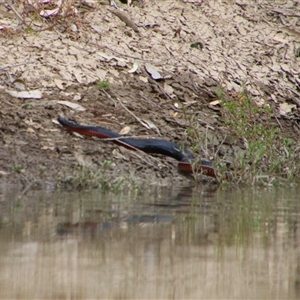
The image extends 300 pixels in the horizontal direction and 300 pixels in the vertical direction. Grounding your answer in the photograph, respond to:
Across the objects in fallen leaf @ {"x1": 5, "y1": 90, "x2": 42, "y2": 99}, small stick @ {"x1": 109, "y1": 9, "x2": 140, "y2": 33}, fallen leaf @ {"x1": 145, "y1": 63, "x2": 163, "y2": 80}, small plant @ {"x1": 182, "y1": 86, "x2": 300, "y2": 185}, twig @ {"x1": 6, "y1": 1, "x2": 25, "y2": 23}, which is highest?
twig @ {"x1": 6, "y1": 1, "x2": 25, "y2": 23}

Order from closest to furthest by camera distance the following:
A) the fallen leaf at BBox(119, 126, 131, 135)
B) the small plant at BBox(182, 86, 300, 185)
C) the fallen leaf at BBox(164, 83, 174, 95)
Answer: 1. the small plant at BBox(182, 86, 300, 185)
2. the fallen leaf at BBox(119, 126, 131, 135)
3. the fallen leaf at BBox(164, 83, 174, 95)

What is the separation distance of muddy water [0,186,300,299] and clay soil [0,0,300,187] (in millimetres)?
1009

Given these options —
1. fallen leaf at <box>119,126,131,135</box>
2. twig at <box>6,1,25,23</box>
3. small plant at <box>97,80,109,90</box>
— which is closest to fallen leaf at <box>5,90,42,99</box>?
small plant at <box>97,80,109,90</box>

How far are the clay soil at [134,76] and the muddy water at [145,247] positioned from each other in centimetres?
101

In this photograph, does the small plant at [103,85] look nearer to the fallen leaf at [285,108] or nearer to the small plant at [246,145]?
the small plant at [246,145]

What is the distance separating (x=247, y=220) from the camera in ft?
18.6

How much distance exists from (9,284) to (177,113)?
17.4 feet

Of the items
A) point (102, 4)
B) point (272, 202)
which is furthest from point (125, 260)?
point (102, 4)

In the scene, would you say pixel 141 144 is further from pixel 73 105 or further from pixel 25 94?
pixel 25 94

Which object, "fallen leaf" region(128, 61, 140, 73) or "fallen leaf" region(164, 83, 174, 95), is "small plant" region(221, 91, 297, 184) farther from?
"fallen leaf" region(128, 61, 140, 73)

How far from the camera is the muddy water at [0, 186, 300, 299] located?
368 cm


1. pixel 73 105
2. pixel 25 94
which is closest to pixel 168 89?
pixel 73 105

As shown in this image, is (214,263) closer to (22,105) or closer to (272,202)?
(272,202)

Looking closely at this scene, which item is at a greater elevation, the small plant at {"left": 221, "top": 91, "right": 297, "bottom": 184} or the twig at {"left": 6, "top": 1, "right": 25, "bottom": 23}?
the twig at {"left": 6, "top": 1, "right": 25, "bottom": 23}
